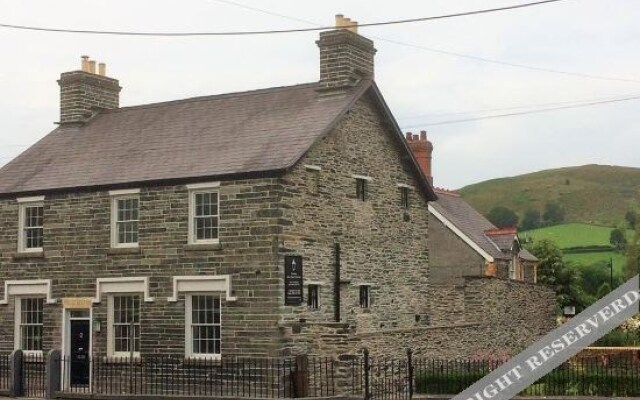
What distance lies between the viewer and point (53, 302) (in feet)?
87.6

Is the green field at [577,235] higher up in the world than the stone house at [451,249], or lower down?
higher up

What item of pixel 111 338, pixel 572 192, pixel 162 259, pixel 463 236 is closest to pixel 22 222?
pixel 111 338

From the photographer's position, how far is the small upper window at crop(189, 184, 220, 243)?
963 inches

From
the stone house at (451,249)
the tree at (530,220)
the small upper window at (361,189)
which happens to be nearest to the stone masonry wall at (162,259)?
the small upper window at (361,189)

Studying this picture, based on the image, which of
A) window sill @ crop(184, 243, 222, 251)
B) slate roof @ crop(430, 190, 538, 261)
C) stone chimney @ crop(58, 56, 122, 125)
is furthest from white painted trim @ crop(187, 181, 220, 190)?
slate roof @ crop(430, 190, 538, 261)

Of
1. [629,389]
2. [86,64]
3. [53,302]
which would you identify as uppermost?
[86,64]

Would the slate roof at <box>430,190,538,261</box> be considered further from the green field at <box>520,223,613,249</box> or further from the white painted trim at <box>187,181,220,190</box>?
the green field at <box>520,223,613,249</box>

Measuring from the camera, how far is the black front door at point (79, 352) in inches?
1024

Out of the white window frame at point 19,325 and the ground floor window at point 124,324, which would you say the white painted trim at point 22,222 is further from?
the ground floor window at point 124,324

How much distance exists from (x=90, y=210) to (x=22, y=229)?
2761mm

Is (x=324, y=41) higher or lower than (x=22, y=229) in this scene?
higher

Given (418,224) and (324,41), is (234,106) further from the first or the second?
(418,224)

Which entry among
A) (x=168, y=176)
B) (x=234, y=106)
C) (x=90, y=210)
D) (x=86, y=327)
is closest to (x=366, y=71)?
(x=234, y=106)

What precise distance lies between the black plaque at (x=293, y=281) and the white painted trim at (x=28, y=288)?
749 cm
